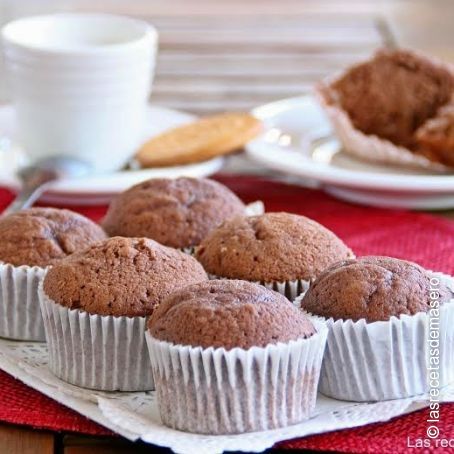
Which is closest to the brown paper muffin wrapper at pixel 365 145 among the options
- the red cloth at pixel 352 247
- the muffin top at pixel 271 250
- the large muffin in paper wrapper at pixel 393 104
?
the large muffin in paper wrapper at pixel 393 104

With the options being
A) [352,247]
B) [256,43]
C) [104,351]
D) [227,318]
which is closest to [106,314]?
[104,351]

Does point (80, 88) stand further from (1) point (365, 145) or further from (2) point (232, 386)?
(2) point (232, 386)

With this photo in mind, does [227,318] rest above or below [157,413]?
above

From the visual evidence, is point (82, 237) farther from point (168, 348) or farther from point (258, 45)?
point (258, 45)

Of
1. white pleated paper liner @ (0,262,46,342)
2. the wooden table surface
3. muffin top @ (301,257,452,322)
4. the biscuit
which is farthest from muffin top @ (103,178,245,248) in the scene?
the wooden table surface

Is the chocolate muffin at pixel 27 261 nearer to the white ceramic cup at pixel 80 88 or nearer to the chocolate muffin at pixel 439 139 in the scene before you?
the white ceramic cup at pixel 80 88

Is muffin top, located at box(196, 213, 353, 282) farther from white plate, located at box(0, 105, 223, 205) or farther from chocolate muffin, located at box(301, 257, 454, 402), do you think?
white plate, located at box(0, 105, 223, 205)

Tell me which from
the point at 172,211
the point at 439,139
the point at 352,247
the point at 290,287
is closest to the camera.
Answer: the point at 290,287
